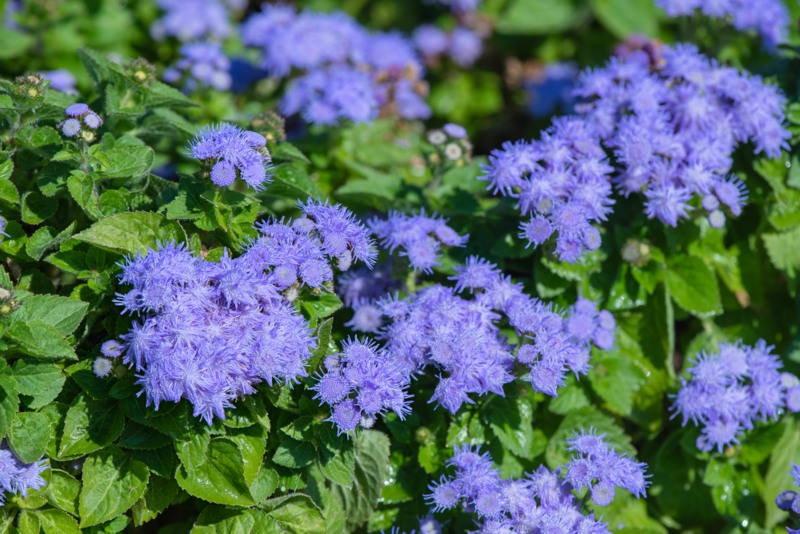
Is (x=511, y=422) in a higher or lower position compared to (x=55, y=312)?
lower

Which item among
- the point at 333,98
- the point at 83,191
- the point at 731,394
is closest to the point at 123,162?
the point at 83,191

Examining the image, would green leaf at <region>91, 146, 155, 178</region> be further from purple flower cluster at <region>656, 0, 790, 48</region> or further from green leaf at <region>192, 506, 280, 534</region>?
purple flower cluster at <region>656, 0, 790, 48</region>

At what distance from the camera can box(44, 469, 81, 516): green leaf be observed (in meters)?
3.02

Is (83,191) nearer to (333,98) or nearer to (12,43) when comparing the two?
(333,98)

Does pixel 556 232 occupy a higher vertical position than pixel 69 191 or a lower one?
higher

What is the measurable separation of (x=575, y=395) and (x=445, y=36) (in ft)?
11.5

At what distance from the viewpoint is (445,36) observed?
627cm

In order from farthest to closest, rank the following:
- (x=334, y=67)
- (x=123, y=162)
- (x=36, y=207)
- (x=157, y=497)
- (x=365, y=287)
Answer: (x=334, y=67) < (x=365, y=287) < (x=36, y=207) < (x=123, y=162) < (x=157, y=497)

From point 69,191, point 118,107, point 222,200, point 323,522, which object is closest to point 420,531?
point 323,522

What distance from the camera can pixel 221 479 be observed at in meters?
3.02

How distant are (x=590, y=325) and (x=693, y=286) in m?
0.70

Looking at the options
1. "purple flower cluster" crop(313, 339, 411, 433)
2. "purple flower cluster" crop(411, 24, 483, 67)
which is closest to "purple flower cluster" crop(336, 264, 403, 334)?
"purple flower cluster" crop(313, 339, 411, 433)

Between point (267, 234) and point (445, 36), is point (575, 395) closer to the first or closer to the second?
point (267, 234)

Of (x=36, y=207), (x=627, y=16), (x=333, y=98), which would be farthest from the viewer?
(x=627, y=16)
